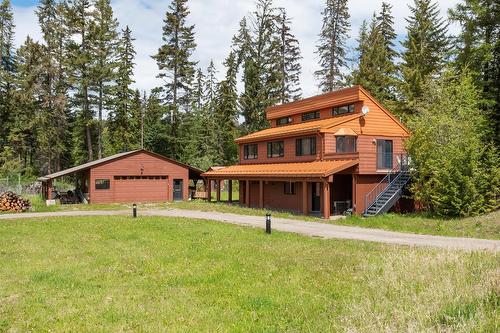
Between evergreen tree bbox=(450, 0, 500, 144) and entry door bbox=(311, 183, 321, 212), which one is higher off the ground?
evergreen tree bbox=(450, 0, 500, 144)

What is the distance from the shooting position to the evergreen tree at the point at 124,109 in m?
58.9

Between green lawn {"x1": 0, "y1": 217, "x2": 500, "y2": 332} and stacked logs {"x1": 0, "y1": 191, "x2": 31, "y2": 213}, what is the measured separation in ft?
54.2

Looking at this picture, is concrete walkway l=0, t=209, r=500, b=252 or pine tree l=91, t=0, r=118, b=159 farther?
pine tree l=91, t=0, r=118, b=159

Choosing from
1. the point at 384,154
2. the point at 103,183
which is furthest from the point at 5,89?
the point at 384,154

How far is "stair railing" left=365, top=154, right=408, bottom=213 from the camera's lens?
27578 mm

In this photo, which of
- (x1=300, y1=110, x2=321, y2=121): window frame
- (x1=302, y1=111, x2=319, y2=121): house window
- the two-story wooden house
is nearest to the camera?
the two-story wooden house

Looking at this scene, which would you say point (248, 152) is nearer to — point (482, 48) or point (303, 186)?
point (303, 186)

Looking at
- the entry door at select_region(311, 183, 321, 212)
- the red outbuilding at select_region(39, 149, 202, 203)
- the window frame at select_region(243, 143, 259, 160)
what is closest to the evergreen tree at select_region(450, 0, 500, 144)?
the entry door at select_region(311, 183, 321, 212)

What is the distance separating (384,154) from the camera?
29656 mm

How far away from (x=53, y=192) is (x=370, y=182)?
1203 inches

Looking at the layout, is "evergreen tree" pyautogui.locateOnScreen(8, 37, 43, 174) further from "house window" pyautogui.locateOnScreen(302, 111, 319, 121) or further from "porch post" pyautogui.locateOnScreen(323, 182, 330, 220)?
"porch post" pyautogui.locateOnScreen(323, 182, 330, 220)

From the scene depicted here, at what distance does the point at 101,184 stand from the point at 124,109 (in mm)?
24194

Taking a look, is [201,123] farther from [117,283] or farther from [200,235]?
[117,283]

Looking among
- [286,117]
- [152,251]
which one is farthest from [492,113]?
[152,251]
